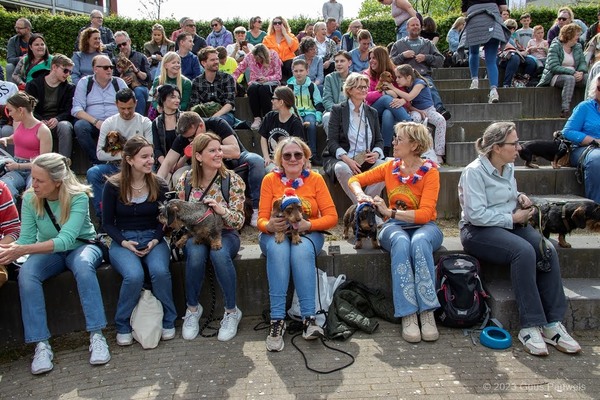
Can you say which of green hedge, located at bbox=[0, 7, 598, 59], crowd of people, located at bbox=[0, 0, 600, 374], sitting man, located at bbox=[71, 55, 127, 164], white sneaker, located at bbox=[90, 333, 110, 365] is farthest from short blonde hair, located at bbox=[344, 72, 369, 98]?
green hedge, located at bbox=[0, 7, 598, 59]

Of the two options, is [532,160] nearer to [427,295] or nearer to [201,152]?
[427,295]

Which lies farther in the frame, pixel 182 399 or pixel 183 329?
pixel 183 329

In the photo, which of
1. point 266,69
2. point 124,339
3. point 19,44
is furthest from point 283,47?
point 124,339

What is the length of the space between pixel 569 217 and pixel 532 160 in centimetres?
193

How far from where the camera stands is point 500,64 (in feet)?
30.7

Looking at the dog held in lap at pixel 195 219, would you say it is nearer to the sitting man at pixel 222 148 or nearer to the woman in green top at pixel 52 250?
the woman in green top at pixel 52 250

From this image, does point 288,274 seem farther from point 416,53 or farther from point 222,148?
point 416,53

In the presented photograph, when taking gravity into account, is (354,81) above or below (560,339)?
above

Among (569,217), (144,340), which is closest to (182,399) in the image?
(144,340)

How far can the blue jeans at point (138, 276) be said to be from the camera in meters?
3.94

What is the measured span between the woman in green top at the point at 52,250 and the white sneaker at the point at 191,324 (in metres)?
0.58

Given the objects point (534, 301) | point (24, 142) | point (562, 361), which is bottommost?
point (562, 361)

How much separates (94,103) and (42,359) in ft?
11.9

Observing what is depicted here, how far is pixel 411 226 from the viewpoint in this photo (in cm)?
429
